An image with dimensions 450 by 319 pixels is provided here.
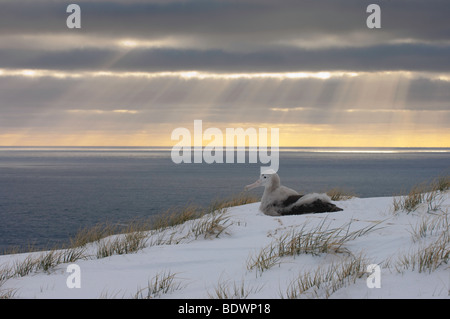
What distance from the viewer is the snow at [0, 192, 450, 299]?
446cm

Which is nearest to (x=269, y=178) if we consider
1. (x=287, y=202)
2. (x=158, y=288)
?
(x=287, y=202)

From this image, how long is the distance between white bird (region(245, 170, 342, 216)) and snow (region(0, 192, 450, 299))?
1180mm

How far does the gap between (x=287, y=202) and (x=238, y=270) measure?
15.0 feet

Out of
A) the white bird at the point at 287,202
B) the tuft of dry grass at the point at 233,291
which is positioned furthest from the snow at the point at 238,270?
the white bird at the point at 287,202

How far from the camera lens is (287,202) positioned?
32.2 ft

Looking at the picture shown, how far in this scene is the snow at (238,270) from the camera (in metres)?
4.46

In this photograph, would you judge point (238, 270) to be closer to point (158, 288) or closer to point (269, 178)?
point (158, 288)

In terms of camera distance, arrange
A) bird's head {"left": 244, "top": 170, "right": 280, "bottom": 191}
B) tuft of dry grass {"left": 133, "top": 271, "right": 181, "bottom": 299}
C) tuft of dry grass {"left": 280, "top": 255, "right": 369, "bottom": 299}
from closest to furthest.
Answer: tuft of dry grass {"left": 280, "top": 255, "right": 369, "bottom": 299}
tuft of dry grass {"left": 133, "top": 271, "right": 181, "bottom": 299}
bird's head {"left": 244, "top": 170, "right": 280, "bottom": 191}

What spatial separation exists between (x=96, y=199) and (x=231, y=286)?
35733 millimetres

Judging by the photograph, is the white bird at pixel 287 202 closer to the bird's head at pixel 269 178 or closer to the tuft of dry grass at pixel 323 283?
the bird's head at pixel 269 178

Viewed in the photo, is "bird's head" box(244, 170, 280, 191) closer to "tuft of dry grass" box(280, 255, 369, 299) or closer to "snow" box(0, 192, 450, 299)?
"snow" box(0, 192, 450, 299)

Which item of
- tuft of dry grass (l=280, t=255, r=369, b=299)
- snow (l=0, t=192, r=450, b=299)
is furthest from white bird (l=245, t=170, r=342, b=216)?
tuft of dry grass (l=280, t=255, r=369, b=299)

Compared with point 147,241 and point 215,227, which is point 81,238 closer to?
point 147,241

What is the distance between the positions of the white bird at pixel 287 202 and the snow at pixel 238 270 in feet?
3.87
